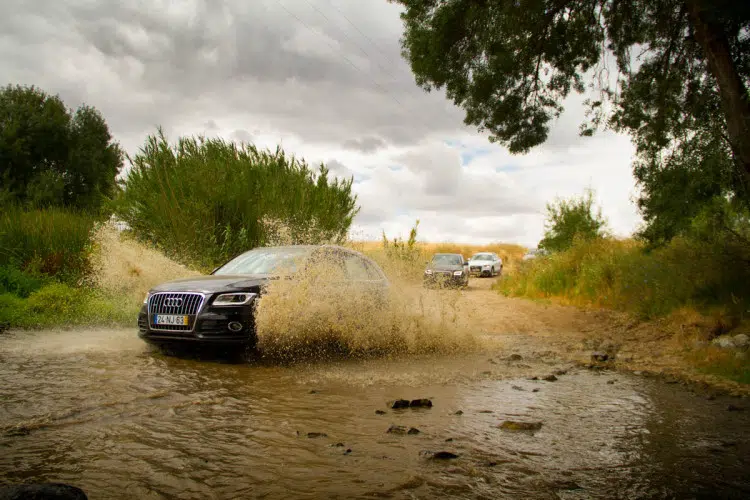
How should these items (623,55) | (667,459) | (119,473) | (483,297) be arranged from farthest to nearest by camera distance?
1. (483,297)
2. (623,55)
3. (667,459)
4. (119,473)

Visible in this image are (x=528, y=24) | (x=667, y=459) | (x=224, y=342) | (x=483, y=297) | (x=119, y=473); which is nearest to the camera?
(x=119, y=473)

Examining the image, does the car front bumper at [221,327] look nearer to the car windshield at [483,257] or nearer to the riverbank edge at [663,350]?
the riverbank edge at [663,350]

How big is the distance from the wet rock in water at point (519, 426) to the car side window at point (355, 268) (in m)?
4.01

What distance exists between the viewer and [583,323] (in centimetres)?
A: 1338

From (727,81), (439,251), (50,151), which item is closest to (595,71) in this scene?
(727,81)

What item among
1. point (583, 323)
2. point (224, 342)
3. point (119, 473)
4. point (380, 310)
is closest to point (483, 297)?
point (583, 323)

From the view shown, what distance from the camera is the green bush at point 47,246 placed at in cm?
1505

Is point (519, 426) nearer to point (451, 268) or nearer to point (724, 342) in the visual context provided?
point (724, 342)

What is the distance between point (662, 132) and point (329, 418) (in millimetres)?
9485

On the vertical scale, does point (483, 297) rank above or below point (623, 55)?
below

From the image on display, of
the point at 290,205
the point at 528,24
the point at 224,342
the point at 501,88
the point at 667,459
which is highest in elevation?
the point at 528,24

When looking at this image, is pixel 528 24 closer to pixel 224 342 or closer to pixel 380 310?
pixel 380 310

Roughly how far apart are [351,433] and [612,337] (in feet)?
26.6

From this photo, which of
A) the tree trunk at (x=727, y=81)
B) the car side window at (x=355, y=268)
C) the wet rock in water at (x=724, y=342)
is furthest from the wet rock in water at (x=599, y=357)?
the car side window at (x=355, y=268)
